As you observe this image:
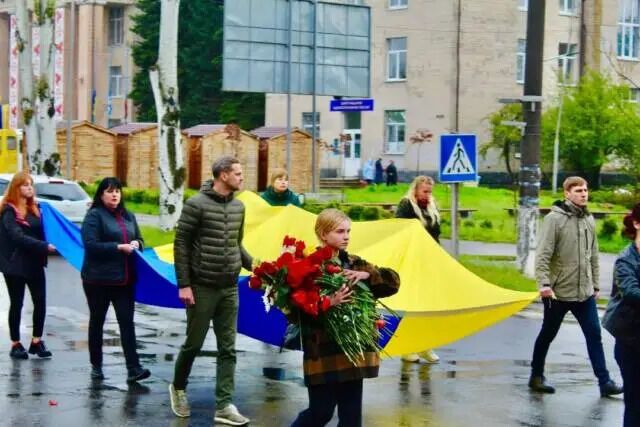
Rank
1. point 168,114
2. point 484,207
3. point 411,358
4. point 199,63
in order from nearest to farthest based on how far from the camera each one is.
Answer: point 411,358 < point 168,114 < point 484,207 < point 199,63

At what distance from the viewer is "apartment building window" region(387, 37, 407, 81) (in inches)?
2505

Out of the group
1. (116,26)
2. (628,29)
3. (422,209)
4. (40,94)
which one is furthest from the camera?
(116,26)

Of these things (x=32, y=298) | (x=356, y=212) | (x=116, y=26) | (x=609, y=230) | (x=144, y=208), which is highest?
(x=116, y=26)

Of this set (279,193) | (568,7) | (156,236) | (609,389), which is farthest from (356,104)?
(568,7)

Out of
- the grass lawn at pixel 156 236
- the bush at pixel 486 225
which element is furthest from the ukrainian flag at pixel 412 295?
the bush at pixel 486 225

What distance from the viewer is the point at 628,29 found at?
69.3 m

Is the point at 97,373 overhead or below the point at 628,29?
below

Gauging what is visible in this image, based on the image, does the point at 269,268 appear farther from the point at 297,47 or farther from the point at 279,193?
the point at 297,47

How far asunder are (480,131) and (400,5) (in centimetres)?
708

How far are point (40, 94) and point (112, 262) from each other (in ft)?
92.0

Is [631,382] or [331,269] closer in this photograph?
[331,269]

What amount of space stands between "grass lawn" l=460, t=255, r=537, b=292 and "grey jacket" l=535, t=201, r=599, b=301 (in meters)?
8.63

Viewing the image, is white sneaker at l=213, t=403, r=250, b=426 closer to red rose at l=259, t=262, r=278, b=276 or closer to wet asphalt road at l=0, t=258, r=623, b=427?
wet asphalt road at l=0, t=258, r=623, b=427

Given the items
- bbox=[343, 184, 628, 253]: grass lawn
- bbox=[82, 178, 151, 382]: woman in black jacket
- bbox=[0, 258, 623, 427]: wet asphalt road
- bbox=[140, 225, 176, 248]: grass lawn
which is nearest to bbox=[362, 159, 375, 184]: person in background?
bbox=[343, 184, 628, 253]: grass lawn
